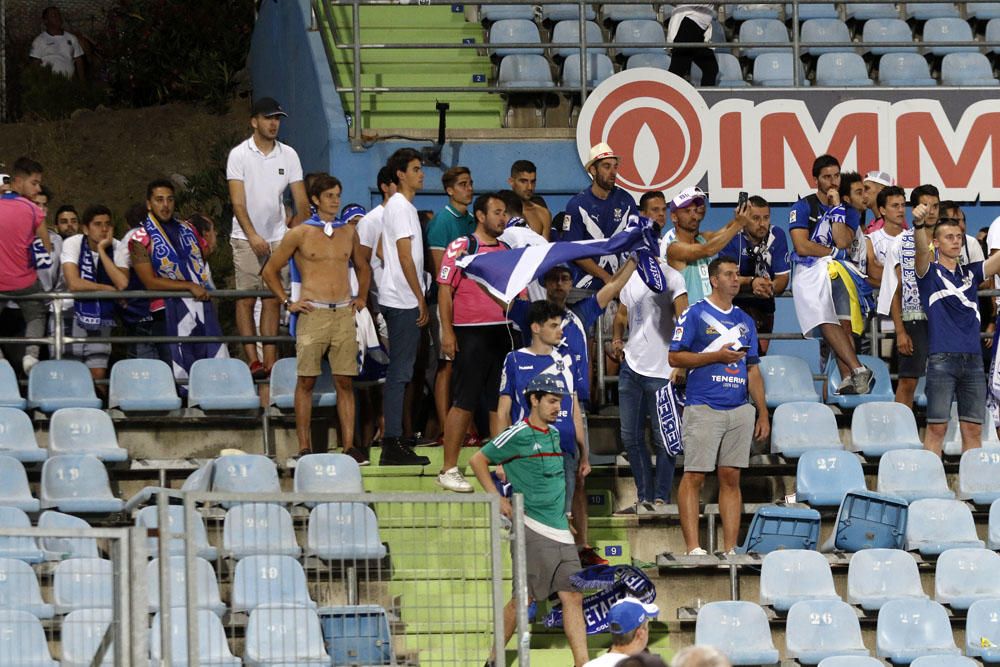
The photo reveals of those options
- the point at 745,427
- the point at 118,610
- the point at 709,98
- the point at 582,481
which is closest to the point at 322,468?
the point at 582,481

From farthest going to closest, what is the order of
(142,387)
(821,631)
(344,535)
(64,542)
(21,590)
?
(142,387) → (821,631) → (64,542) → (344,535) → (21,590)

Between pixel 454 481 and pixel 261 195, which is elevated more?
pixel 261 195

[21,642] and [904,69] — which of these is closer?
[21,642]

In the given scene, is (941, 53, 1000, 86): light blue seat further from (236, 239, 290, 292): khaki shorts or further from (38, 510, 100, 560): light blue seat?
(38, 510, 100, 560): light blue seat

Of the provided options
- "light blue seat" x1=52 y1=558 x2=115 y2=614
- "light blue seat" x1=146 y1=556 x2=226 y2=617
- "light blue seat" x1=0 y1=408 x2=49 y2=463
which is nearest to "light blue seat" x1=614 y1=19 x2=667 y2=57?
"light blue seat" x1=0 y1=408 x2=49 y2=463

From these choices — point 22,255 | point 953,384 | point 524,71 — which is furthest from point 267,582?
point 524,71

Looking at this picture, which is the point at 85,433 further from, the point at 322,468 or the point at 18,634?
the point at 18,634

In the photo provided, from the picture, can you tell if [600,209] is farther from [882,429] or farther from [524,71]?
[524,71]

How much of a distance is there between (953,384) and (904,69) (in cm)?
466

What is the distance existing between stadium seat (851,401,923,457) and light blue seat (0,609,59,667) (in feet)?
18.9

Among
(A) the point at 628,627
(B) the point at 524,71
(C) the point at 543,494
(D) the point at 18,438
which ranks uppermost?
(B) the point at 524,71

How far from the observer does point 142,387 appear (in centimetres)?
1209

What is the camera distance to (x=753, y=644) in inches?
402

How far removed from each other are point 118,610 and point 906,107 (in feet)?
29.9
